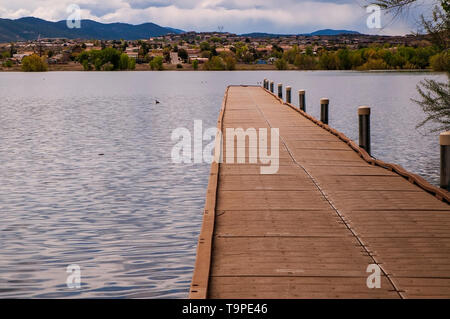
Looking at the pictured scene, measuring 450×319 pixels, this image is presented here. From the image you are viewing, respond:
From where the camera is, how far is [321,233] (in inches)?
281

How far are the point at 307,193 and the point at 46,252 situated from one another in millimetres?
3785

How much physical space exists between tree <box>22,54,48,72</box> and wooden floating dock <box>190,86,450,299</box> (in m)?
154

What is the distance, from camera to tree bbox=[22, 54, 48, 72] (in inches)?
6181

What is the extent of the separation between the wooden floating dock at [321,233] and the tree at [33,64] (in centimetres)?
15445

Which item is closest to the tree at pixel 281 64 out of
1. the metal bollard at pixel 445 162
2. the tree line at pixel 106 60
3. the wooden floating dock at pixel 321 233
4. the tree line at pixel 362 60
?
the tree line at pixel 362 60

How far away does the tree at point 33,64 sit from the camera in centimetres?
15700

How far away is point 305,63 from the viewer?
14650 cm
